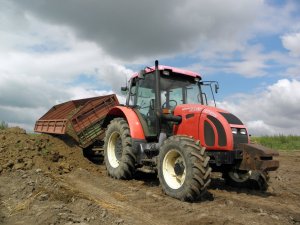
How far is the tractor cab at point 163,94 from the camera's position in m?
8.05

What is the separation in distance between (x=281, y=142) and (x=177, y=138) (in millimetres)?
14045

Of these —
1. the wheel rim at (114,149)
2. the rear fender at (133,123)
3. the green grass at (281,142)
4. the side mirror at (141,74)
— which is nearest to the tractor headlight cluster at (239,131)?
the rear fender at (133,123)

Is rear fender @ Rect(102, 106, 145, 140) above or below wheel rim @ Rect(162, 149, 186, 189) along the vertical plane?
above

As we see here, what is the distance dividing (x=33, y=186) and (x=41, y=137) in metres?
4.98

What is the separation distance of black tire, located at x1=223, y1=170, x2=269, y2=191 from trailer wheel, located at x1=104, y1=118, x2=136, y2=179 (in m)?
2.11

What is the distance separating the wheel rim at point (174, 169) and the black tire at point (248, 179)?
1.38 m

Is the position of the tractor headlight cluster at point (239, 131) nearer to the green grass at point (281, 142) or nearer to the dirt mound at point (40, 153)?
the dirt mound at point (40, 153)

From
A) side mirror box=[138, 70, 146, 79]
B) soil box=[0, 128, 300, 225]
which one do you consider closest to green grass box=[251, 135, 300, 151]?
soil box=[0, 128, 300, 225]

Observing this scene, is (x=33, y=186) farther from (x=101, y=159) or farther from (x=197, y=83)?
(x=101, y=159)

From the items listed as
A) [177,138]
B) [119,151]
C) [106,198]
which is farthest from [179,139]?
[119,151]

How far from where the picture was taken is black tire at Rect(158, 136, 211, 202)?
242 inches

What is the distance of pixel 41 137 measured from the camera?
11.8 m

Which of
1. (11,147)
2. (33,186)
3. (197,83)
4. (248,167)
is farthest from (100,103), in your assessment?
(248,167)

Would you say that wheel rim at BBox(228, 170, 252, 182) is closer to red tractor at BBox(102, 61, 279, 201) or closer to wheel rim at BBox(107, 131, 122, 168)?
red tractor at BBox(102, 61, 279, 201)
